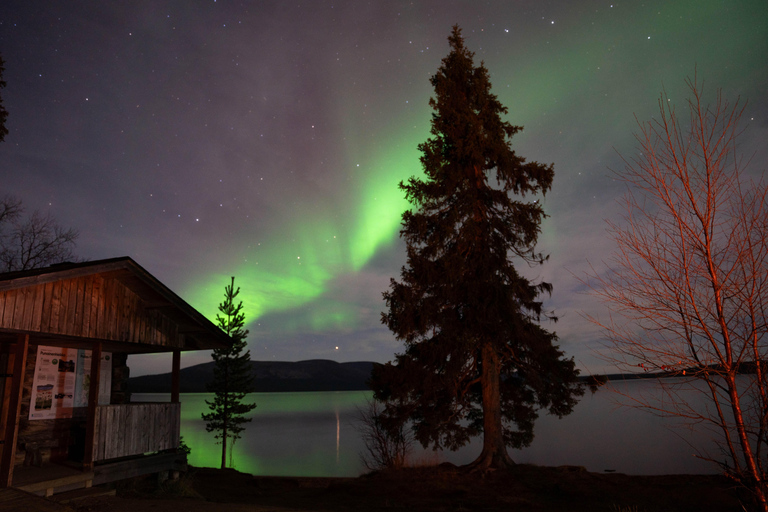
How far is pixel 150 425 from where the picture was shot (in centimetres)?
1285

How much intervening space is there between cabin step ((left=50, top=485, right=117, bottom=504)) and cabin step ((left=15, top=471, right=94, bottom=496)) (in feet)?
0.39

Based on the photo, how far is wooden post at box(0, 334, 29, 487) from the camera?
9.12 metres

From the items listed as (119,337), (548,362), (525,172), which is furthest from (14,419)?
(525,172)

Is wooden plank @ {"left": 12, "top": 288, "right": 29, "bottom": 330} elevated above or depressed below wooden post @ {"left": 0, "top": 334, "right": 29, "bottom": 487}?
above

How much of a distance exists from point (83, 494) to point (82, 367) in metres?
3.93

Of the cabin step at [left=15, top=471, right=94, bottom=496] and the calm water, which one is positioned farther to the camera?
the calm water

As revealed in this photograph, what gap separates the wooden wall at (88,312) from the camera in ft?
30.7

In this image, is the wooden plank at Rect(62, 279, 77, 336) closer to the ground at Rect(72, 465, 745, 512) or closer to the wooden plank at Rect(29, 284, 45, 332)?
the wooden plank at Rect(29, 284, 45, 332)

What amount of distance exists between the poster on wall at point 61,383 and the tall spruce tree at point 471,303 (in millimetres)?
8880

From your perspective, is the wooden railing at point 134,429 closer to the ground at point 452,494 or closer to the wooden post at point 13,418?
the ground at point 452,494

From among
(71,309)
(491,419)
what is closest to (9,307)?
(71,309)

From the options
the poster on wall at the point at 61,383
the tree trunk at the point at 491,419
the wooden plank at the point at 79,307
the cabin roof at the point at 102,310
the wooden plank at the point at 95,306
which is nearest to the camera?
the cabin roof at the point at 102,310

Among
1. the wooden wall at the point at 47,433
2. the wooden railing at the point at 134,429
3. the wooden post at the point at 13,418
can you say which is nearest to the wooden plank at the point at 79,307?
the wooden post at the point at 13,418

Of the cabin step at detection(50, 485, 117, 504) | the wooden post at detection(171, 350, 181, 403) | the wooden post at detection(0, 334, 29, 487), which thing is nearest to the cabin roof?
the wooden post at detection(171, 350, 181, 403)
